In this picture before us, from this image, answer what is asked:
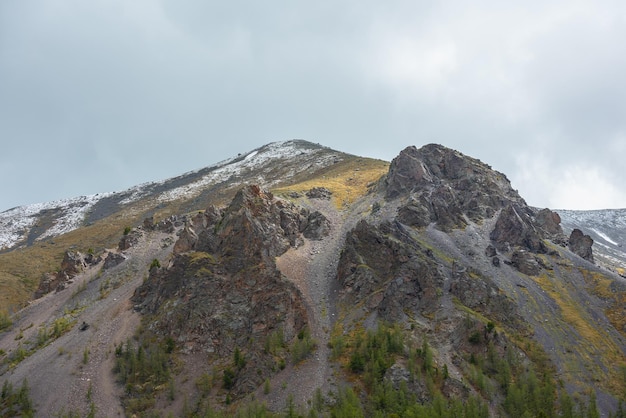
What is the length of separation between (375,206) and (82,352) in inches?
2943

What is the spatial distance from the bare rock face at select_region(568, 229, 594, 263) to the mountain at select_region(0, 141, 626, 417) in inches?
16.4

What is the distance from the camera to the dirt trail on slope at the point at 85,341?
59062mm

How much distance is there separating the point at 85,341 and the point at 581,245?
110 metres

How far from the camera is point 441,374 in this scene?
194 feet

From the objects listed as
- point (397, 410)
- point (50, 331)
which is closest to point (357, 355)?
point (397, 410)

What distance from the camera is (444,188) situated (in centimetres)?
11094

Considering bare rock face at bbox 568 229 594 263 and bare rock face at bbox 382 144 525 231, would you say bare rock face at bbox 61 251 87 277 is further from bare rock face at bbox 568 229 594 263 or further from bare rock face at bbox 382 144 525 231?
bare rock face at bbox 568 229 594 263

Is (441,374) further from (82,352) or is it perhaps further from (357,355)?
(82,352)

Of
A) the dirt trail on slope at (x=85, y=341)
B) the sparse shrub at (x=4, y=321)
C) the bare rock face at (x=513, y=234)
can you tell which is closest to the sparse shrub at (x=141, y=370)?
the dirt trail on slope at (x=85, y=341)

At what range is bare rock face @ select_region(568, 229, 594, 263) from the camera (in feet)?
340

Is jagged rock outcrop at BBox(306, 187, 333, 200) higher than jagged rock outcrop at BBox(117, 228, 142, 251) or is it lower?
higher

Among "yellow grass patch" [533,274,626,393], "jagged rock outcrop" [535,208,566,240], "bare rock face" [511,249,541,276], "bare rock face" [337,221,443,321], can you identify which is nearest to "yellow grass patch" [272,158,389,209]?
"bare rock face" [337,221,443,321]

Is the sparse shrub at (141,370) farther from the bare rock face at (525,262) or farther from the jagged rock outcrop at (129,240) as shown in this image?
the bare rock face at (525,262)

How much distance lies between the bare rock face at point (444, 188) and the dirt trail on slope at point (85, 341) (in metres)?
61.9
